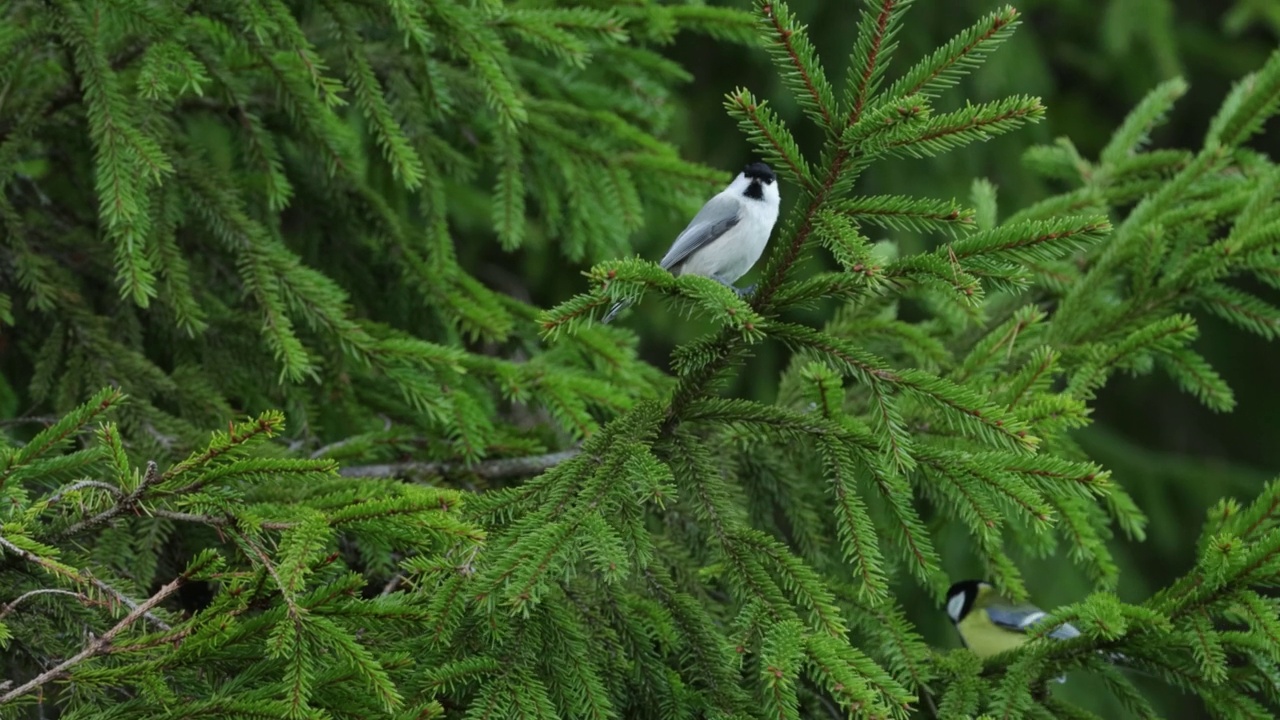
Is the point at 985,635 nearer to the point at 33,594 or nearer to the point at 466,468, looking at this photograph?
the point at 466,468

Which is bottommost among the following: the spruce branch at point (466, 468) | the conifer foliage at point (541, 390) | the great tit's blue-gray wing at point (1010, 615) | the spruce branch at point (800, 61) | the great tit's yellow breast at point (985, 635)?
the great tit's yellow breast at point (985, 635)

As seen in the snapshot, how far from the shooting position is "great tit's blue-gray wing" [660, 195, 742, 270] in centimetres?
294

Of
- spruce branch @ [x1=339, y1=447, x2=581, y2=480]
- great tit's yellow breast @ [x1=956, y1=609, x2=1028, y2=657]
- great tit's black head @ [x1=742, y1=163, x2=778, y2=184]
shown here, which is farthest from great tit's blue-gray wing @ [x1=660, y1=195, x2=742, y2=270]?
great tit's yellow breast @ [x1=956, y1=609, x2=1028, y2=657]

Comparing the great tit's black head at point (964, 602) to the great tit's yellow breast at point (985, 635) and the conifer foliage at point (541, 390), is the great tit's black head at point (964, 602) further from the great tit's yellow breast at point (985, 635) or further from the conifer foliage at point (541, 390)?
the conifer foliage at point (541, 390)

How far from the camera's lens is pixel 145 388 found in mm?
2633

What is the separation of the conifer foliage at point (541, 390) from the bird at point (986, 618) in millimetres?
669

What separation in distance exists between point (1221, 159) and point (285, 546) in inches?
106

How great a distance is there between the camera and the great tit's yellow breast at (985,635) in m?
3.55

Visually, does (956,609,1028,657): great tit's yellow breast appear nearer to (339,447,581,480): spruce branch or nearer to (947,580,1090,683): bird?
(947,580,1090,683): bird

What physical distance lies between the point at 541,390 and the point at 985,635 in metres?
1.73

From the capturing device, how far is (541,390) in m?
2.74

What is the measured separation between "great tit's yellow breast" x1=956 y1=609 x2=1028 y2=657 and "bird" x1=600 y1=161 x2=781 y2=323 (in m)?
1.38

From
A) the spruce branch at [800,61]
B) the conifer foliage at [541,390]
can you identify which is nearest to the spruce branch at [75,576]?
the conifer foliage at [541,390]

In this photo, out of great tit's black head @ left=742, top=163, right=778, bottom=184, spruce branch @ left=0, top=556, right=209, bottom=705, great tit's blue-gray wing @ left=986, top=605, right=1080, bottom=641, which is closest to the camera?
spruce branch @ left=0, top=556, right=209, bottom=705
